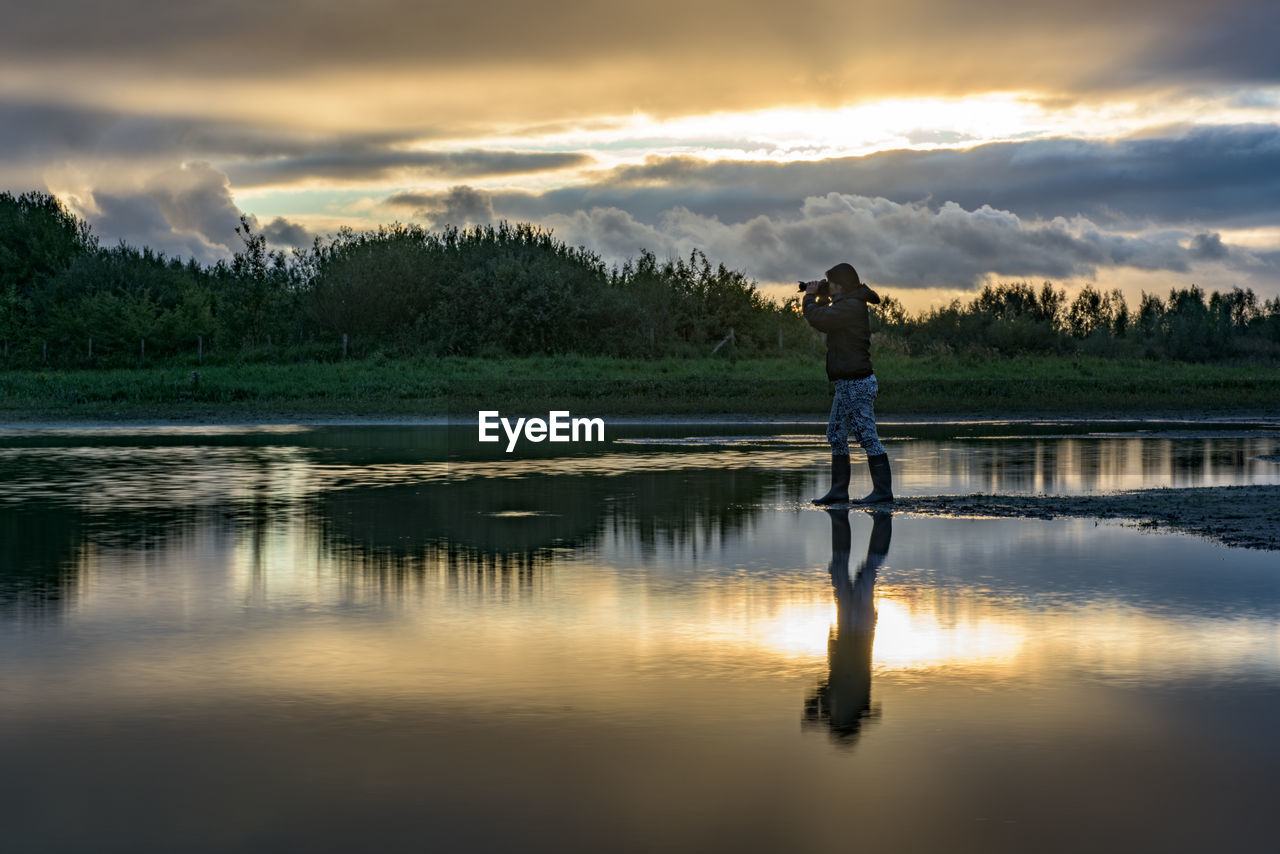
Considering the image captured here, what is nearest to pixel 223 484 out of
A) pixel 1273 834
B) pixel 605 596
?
pixel 605 596

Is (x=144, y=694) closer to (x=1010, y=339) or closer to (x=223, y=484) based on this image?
(x=223, y=484)

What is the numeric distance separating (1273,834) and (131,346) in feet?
218

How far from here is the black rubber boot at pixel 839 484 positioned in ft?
49.2

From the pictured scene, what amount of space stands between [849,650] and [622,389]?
115 feet

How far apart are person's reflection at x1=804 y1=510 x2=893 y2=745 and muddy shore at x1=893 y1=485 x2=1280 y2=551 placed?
2.52 metres

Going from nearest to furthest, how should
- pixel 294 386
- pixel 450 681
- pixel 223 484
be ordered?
1. pixel 450 681
2. pixel 223 484
3. pixel 294 386

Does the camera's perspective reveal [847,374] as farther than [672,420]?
No

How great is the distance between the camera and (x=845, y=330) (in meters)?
15.0

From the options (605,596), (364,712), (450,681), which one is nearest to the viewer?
(364,712)

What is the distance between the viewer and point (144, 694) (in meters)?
6.81

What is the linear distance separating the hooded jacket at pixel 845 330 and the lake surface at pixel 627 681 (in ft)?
5.01

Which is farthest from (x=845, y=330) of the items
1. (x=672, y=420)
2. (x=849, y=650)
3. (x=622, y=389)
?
(x=622, y=389)

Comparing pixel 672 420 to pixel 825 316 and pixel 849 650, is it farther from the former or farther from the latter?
pixel 849 650

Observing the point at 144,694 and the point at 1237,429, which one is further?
the point at 1237,429
